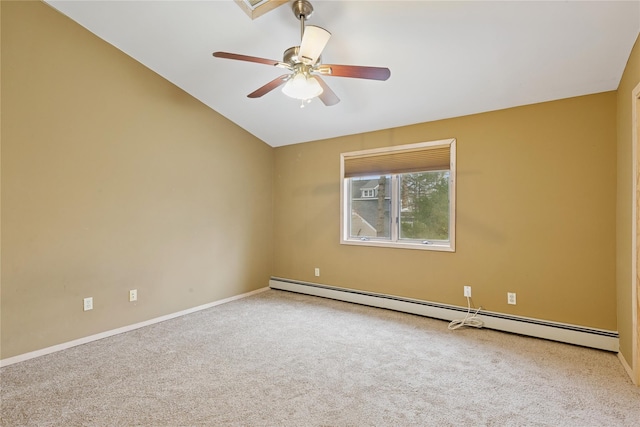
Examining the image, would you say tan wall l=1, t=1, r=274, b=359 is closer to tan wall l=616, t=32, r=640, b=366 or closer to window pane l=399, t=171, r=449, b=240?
window pane l=399, t=171, r=449, b=240

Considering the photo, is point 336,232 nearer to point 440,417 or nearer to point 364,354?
point 364,354

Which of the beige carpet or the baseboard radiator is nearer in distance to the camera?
the beige carpet

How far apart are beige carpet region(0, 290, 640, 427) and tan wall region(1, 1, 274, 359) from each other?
1.55ft

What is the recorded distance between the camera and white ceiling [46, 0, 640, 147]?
7.16 ft

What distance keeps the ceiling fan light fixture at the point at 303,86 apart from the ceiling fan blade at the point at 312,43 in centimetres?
11

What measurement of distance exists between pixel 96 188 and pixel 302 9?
2541 mm

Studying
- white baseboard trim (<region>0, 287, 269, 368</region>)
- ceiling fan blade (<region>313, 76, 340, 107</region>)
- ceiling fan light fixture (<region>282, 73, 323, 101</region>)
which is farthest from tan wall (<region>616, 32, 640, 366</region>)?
white baseboard trim (<region>0, 287, 269, 368</region>)

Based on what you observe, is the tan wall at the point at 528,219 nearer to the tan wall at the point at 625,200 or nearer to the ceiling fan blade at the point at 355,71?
the tan wall at the point at 625,200

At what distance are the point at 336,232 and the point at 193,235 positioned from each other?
1956 millimetres

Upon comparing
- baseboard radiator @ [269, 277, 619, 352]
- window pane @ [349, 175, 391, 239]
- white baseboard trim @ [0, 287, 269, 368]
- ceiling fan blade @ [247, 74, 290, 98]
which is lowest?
white baseboard trim @ [0, 287, 269, 368]

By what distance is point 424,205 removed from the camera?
381cm

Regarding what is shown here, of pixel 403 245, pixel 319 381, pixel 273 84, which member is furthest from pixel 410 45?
pixel 319 381

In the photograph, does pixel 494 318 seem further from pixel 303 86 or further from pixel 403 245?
pixel 303 86

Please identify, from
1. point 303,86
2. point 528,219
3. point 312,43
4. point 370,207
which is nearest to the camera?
point 312,43
